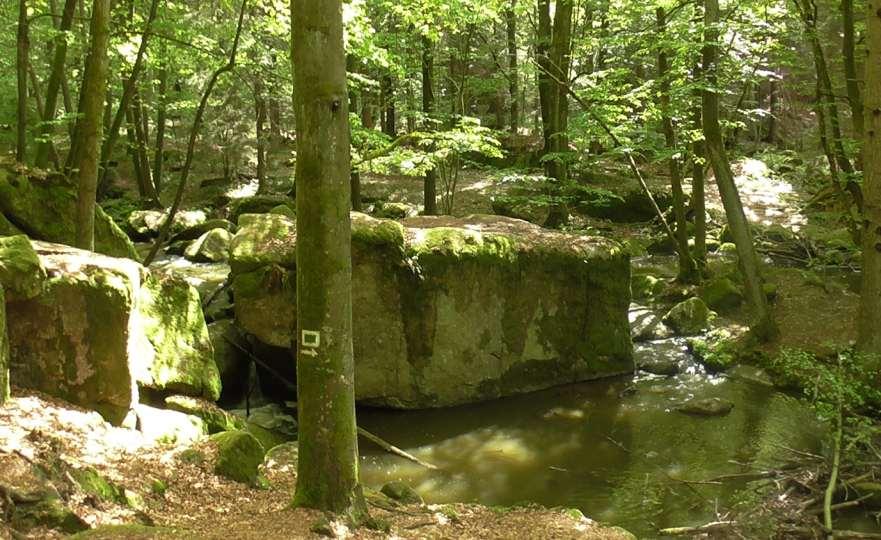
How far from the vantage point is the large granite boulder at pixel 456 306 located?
9742mm

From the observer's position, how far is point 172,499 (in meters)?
5.18

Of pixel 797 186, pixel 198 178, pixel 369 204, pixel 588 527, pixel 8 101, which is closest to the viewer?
pixel 588 527

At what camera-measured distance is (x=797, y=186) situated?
2258 cm

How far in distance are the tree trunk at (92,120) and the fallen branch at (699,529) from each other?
24.0 feet

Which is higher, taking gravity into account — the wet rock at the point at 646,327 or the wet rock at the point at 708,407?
the wet rock at the point at 646,327

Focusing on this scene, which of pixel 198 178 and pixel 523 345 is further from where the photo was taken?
pixel 198 178

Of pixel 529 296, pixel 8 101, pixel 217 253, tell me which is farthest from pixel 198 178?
pixel 529 296

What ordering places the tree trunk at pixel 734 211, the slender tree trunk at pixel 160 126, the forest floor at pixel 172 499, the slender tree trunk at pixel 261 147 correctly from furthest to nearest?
1. the slender tree trunk at pixel 261 147
2. the slender tree trunk at pixel 160 126
3. the tree trunk at pixel 734 211
4. the forest floor at pixel 172 499

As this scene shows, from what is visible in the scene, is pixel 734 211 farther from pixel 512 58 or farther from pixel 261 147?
pixel 261 147

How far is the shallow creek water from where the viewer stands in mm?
7430

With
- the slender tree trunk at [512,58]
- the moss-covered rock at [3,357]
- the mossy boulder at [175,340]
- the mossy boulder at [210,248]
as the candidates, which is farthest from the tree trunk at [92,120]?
the slender tree trunk at [512,58]

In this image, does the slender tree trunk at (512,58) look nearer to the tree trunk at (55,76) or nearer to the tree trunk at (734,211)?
the tree trunk at (734,211)

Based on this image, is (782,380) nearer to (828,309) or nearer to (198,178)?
(828,309)

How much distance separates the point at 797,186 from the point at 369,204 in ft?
47.3
